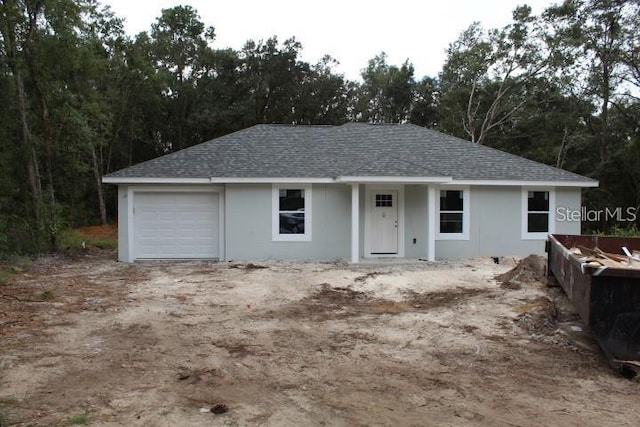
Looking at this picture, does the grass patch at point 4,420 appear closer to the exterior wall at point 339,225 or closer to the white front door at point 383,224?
the exterior wall at point 339,225

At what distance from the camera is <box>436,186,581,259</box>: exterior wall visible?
15180 millimetres

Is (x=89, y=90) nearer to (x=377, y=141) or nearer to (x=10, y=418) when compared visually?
(x=377, y=141)

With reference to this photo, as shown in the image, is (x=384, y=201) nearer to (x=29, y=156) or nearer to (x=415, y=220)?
(x=415, y=220)

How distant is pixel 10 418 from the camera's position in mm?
3877

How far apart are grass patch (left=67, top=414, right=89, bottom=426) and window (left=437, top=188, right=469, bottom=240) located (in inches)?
493

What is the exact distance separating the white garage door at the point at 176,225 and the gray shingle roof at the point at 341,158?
857mm

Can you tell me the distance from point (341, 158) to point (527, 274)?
7.59m

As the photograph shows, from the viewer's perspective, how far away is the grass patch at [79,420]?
12.5ft

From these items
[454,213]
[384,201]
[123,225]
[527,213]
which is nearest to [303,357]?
[384,201]

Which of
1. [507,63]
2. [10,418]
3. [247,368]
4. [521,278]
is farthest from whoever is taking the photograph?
[507,63]

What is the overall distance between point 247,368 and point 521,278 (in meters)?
6.59

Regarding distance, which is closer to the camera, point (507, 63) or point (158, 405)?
point (158, 405)

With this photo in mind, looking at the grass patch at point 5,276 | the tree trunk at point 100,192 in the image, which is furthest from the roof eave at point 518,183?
the tree trunk at point 100,192

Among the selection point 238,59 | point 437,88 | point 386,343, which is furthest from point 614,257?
point 437,88
